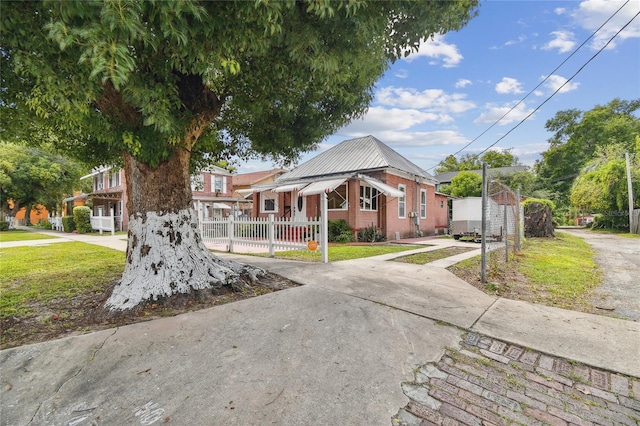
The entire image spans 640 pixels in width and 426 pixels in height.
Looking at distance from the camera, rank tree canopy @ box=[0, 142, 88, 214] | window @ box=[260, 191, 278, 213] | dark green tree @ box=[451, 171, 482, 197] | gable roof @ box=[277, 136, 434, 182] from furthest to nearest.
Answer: dark green tree @ box=[451, 171, 482, 197] < tree canopy @ box=[0, 142, 88, 214] < window @ box=[260, 191, 278, 213] < gable roof @ box=[277, 136, 434, 182]

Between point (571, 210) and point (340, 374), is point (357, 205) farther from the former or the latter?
point (571, 210)

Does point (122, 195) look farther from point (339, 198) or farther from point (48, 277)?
point (48, 277)

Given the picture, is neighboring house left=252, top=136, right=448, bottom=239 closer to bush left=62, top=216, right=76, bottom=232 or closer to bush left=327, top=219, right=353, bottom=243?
bush left=327, top=219, right=353, bottom=243

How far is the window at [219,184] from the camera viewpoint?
96.4 ft

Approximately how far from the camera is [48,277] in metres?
6.34

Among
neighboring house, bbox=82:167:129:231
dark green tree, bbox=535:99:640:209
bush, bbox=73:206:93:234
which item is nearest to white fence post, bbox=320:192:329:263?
bush, bbox=73:206:93:234

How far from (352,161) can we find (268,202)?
5905 millimetres

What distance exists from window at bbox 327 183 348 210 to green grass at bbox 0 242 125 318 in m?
9.21

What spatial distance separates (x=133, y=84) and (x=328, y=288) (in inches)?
151

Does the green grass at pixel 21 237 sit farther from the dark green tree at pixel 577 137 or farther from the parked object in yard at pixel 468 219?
the dark green tree at pixel 577 137

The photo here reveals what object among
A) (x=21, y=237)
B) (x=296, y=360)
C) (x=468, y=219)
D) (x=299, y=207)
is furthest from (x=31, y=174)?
(x=468, y=219)

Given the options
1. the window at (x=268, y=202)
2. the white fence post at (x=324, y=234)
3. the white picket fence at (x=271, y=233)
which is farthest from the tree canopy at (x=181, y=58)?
the window at (x=268, y=202)

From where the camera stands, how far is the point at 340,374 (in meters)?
2.52

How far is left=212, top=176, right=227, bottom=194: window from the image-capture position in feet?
96.4
